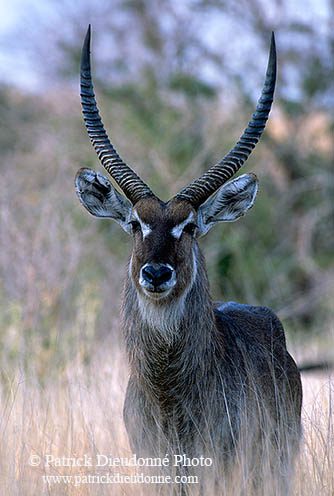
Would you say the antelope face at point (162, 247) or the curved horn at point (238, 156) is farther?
the curved horn at point (238, 156)

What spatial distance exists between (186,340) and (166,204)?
0.98 metres

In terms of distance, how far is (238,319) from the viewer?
6281 millimetres

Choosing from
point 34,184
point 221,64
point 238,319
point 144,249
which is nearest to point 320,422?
point 238,319

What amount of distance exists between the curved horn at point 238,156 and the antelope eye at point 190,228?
0.57 ft

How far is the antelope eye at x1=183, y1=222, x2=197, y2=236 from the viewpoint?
5.25 metres

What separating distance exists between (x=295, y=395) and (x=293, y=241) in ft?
36.3

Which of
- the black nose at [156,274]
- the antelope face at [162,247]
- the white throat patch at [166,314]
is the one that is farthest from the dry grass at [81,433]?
the black nose at [156,274]

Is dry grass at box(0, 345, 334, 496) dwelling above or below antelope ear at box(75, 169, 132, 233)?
below

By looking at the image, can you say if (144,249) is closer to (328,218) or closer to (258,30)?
(328,218)

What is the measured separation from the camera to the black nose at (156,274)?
470 centimetres

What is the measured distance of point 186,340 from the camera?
5191 mm

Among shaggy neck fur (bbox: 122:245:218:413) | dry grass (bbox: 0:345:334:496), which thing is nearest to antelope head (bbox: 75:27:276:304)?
shaggy neck fur (bbox: 122:245:218:413)

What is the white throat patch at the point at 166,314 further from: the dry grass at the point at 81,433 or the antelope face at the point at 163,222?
the dry grass at the point at 81,433

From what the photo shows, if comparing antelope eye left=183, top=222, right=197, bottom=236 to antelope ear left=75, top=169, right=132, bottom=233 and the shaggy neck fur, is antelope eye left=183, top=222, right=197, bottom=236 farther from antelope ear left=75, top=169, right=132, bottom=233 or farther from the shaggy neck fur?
antelope ear left=75, top=169, right=132, bottom=233
